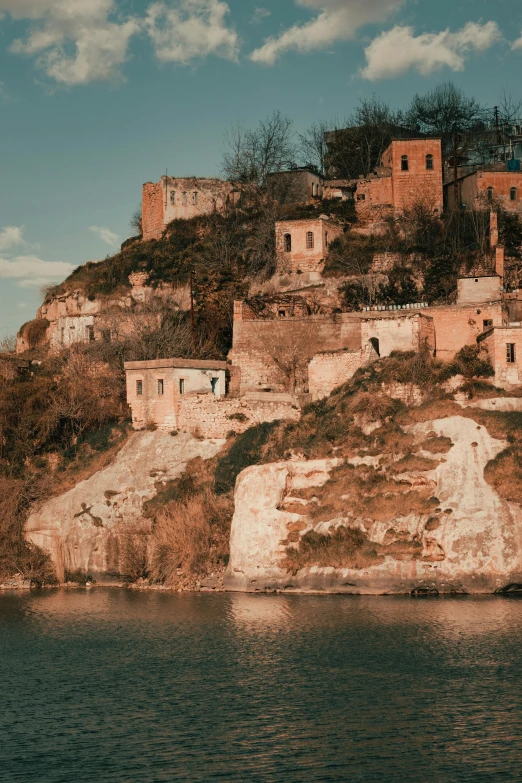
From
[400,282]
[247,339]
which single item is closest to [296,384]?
[247,339]

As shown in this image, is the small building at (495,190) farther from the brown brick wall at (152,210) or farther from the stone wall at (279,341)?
the brown brick wall at (152,210)

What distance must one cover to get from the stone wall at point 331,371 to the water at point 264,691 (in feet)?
43.0

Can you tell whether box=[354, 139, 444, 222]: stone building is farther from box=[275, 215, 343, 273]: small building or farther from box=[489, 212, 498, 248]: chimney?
box=[489, 212, 498, 248]: chimney

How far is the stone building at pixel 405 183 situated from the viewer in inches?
2616

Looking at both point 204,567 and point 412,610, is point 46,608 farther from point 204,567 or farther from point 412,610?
point 412,610

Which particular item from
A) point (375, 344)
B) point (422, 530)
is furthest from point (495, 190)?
point (422, 530)

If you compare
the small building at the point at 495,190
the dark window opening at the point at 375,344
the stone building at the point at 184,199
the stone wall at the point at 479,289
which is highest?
the stone building at the point at 184,199

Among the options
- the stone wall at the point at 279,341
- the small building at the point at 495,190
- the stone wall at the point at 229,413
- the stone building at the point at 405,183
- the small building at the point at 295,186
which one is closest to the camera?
the stone wall at the point at 229,413

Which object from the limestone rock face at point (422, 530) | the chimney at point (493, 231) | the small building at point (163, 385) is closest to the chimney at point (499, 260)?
the chimney at point (493, 231)

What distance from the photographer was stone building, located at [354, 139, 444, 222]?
66.4 metres

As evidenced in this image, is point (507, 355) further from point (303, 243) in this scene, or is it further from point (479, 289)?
point (303, 243)

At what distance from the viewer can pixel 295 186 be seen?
7350cm

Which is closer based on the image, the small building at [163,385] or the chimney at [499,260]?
the small building at [163,385]

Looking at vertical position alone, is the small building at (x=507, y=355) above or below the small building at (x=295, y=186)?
below
